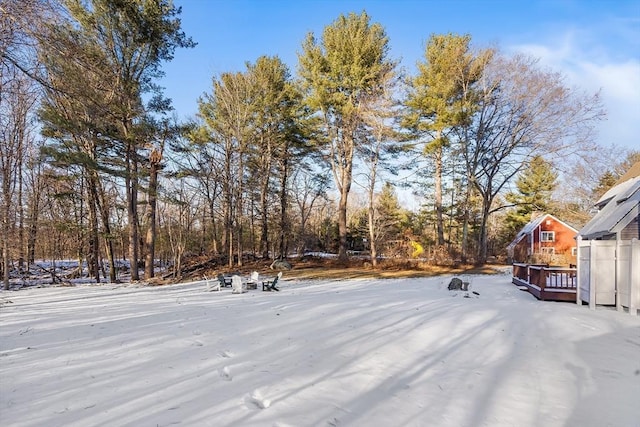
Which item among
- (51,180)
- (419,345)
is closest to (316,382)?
(419,345)

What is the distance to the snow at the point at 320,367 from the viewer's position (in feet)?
9.98

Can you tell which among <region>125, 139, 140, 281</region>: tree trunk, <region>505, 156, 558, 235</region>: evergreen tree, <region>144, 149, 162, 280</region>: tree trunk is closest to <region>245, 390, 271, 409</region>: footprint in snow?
<region>125, 139, 140, 281</region>: tree trunk

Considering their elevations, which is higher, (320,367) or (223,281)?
(320,367)

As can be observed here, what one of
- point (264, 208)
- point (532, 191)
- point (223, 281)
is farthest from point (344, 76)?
point (532, 191)

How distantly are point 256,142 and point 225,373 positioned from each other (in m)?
19.5

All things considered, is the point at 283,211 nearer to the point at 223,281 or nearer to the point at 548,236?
the point at 223,281

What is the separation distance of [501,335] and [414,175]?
18.3 m

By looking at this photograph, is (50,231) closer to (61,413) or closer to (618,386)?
(61,413)

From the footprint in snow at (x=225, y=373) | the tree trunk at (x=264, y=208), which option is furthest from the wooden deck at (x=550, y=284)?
the tree trunk at (x=264, y=208)

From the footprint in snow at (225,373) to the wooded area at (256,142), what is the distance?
10075 millimetres

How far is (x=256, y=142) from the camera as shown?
22172 mm

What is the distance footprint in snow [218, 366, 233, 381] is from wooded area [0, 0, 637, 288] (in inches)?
397

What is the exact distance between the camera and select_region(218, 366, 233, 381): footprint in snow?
12.2 ft

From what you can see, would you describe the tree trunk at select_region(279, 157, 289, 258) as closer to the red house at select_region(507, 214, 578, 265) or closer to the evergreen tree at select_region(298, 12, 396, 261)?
the evergreen tree at select_region(298, 12, 396, 261)
